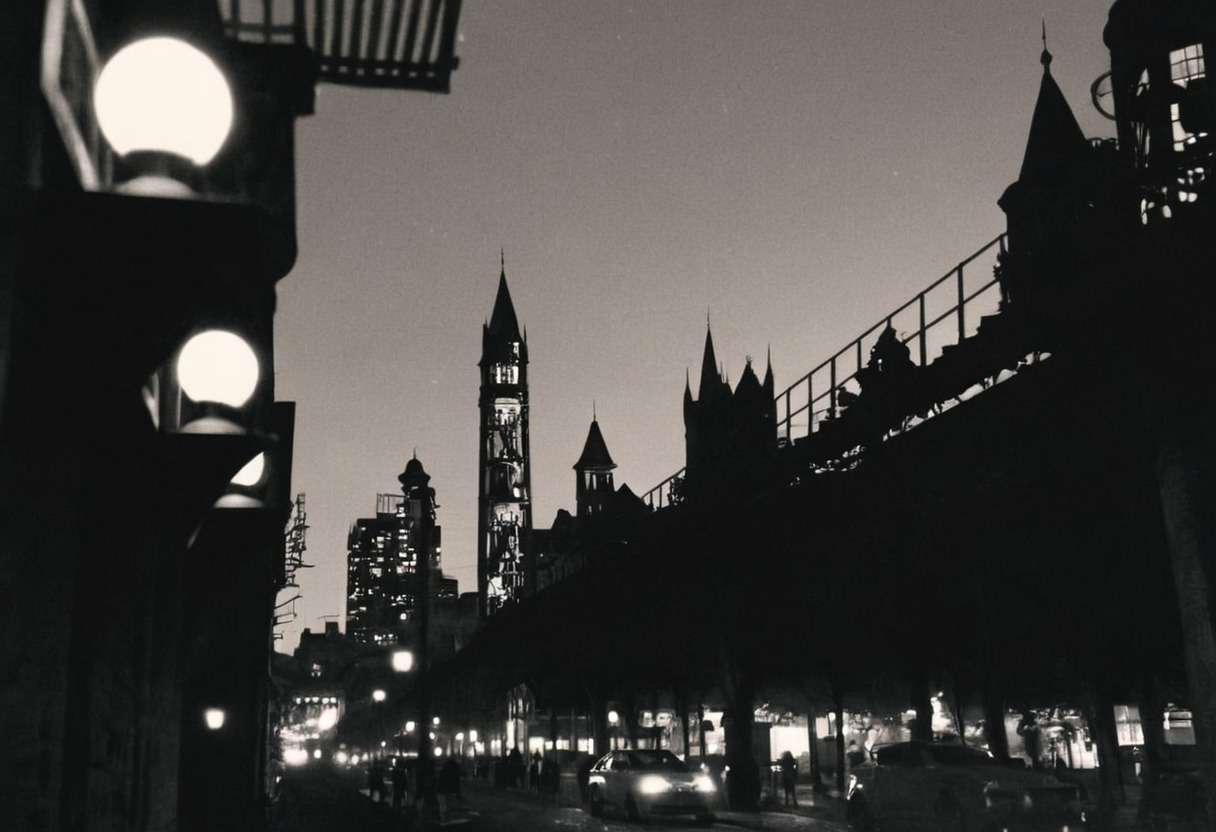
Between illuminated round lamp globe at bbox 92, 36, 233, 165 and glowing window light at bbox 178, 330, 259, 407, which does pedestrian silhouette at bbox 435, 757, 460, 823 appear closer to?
glowing window light at bbox 178, 330, 259, 407

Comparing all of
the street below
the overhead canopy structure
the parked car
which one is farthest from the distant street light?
the overhead canopy structure

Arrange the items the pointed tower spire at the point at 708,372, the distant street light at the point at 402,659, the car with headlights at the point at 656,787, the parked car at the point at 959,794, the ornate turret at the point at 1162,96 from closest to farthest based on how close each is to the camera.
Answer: the parked car at the point at 959,794 < the ornate turret at the point at 1162,96 < the car with headlights at the point at 656,787 < the distant street light at the point at 402,659 < the pointed tower spire at the point at 708,372

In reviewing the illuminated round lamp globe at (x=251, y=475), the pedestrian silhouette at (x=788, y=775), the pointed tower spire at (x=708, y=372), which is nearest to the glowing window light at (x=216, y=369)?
the illuminated round lamp globe at (x=251, y=475)

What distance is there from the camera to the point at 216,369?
5820 mm

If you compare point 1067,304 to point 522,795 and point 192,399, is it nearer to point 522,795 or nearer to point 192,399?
point 192,399

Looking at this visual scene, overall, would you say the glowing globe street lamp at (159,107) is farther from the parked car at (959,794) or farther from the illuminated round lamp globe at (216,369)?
the parked car at (959,794)

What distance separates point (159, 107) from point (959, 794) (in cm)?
1814

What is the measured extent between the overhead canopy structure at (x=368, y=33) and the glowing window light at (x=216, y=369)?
209 cm

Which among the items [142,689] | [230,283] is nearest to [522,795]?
[142,689]

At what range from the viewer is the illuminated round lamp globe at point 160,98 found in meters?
3.33

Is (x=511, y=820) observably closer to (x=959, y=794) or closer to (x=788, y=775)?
(x=788, y=775)

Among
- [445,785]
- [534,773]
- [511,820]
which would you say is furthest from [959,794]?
[534,773]

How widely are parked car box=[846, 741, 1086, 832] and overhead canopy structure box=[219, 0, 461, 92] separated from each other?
48.5 feet

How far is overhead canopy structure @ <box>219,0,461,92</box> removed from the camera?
6.77m
